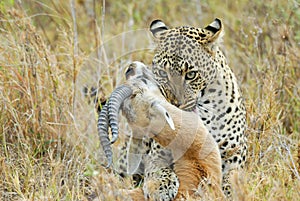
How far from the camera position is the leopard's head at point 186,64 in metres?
6.14

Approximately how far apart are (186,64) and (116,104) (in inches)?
48.4

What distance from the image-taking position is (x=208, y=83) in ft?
20.8

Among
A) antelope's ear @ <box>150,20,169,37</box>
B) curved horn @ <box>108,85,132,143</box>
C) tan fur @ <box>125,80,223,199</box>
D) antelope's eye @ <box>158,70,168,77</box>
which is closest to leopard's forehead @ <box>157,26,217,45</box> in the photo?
antelope's ear @ <box>150,20,169,37</box>

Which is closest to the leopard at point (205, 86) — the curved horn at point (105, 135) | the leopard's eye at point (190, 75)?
the leopard's eye at point (190, 75)

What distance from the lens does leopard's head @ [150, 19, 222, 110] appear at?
6.14 meters

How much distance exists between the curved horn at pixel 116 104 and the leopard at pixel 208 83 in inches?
32.2

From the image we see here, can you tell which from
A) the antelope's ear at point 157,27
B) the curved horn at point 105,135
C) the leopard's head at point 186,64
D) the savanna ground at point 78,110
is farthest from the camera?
the antelope's ear at point 157,27

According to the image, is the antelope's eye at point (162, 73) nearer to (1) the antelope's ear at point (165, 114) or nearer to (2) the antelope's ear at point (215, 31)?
(2) the antelope's ear at point (215, 31)

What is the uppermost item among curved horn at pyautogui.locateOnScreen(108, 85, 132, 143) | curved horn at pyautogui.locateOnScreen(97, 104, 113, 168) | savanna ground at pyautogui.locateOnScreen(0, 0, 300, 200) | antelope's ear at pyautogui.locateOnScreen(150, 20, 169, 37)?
antelope's ear at pyautogui.locateOnScreen(150, 20, 169, 37)

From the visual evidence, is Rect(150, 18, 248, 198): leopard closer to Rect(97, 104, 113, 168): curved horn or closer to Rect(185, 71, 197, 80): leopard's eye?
Rect(185, 71, 197, 80): leopard's eye

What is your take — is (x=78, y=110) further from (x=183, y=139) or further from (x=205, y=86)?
(x=183, y=139)

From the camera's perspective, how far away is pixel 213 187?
5410 mm

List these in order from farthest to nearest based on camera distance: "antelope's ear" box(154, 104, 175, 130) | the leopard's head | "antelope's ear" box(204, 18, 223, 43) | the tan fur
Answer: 1. "antelope's ear" box(204, 18, 223, 43)
2. the leopard's head
3. the tan fur
4. "antelope's ear" box(154, 104, 175, 130)

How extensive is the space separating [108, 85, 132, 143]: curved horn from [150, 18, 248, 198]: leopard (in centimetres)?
82
